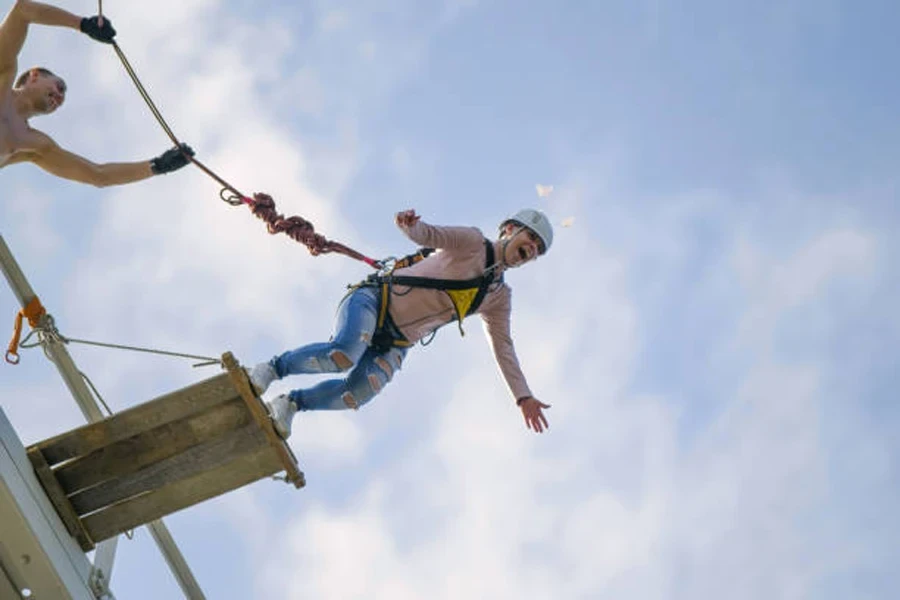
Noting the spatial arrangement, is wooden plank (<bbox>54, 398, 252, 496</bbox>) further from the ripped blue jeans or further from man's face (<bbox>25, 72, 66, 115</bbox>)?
man's face (<bbox>25, 72, 66, 115</bbox>)

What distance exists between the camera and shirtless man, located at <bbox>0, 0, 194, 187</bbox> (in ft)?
17.9

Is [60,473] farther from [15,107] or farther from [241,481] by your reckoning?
[15,107]

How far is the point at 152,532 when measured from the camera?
620cm

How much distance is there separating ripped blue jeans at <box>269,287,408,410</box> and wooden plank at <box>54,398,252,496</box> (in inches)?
20.1

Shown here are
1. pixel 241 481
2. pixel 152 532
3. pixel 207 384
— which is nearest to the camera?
pixel 207 384

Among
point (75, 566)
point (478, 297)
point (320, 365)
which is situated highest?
point (478, 297)

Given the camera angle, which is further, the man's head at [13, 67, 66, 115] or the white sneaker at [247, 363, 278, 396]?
the man's head at [13, 67, 66, 115]

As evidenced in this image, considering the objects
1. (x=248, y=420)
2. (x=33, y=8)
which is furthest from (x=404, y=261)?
(x=33, y=8)

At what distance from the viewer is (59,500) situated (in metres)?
5.33

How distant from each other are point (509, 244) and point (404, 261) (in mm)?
622

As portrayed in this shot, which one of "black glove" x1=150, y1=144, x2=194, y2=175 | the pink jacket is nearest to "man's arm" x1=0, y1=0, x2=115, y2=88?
"black glove" x1=150, y1=144, x2=194, y2=175

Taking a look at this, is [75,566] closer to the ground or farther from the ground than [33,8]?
closer to the ground

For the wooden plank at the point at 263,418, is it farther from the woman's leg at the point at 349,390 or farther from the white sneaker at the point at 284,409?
the woman's leg at the point at 349,390

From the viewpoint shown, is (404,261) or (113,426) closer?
(113,426)
